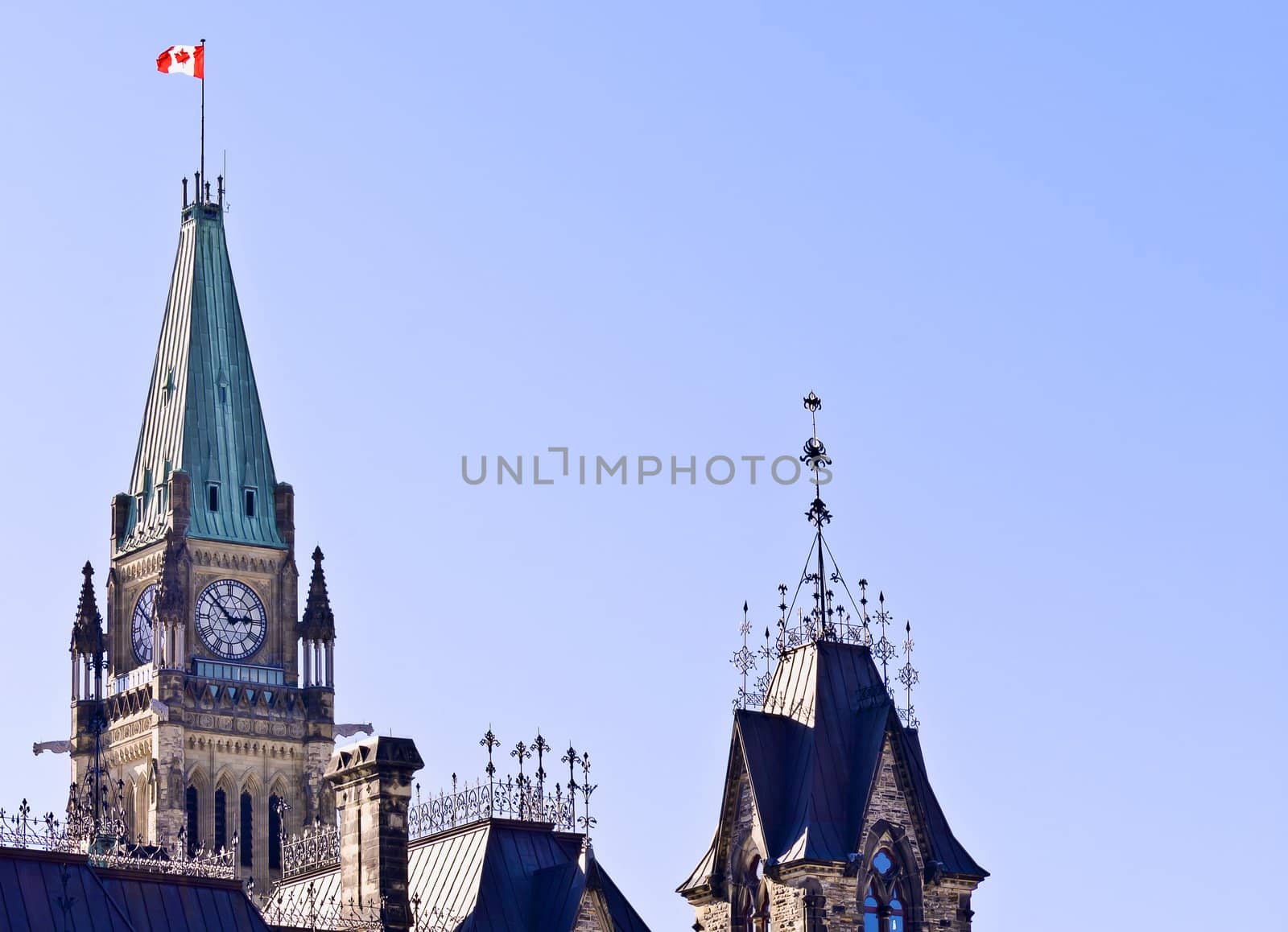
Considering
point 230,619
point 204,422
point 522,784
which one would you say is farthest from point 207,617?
point 522,784

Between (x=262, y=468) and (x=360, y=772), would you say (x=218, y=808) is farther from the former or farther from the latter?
(x=360, y=772)

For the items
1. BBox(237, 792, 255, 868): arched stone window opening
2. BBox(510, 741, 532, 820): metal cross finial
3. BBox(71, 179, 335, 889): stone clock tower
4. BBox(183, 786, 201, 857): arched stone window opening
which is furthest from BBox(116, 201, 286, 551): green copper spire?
BBox(510, 741, 532, 820): metal cross finial

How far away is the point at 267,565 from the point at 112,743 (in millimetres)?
12883

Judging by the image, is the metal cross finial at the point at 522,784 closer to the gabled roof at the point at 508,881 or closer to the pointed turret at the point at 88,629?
the gabled roof at the point at 508,881

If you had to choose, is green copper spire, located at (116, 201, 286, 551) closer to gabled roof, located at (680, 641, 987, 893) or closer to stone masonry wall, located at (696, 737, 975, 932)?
gabled roof, located at (680, 641, 987, 893)

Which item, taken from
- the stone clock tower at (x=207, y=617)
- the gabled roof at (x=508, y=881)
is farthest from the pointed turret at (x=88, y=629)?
the gabled roof at (x=508, y=881)

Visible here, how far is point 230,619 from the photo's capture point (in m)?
173

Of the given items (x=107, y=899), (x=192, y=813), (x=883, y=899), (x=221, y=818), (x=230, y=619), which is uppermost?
(x=230, y=619)

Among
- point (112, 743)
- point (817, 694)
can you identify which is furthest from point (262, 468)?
point (817, 694)

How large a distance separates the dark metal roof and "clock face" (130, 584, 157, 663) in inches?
4079

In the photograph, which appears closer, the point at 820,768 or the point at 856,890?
the point at 856,890

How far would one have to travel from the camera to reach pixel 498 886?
238 feet

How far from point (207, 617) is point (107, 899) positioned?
354ft

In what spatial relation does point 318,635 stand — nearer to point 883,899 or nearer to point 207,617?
point 207,617
